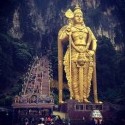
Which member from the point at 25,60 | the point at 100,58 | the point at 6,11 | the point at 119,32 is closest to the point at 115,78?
the point at 100,58

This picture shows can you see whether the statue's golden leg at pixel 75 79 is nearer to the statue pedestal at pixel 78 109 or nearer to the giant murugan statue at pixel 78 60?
the giant murugan statue at pixel 78 60

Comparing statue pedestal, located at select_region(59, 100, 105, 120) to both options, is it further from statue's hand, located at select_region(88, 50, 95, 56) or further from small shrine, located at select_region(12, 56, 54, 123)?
statue's hand, located at select_region(88, 50, 95, 56)

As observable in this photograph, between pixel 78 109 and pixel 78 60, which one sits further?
pixel 78 60

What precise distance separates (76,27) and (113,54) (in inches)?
124

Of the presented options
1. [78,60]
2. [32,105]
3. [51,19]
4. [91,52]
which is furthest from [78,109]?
[51,19]

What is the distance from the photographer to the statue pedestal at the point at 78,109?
13383mm

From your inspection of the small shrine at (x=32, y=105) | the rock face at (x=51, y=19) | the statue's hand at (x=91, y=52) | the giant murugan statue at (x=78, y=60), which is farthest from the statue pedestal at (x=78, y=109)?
→ the rock face at (x=51, y=19)

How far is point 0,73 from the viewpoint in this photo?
15.3 m

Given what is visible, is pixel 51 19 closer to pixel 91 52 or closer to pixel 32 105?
pixel 91 52

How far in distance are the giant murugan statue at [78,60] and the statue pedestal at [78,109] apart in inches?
18.1

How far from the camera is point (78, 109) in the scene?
44.4 ft

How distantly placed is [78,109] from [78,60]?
6.07ft

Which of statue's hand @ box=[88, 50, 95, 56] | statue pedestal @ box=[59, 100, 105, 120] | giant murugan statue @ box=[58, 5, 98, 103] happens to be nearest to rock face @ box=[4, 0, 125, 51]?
giant murugan statue @ box=[58, 5, 98, 103]

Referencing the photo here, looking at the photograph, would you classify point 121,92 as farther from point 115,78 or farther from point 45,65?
point 45,65
